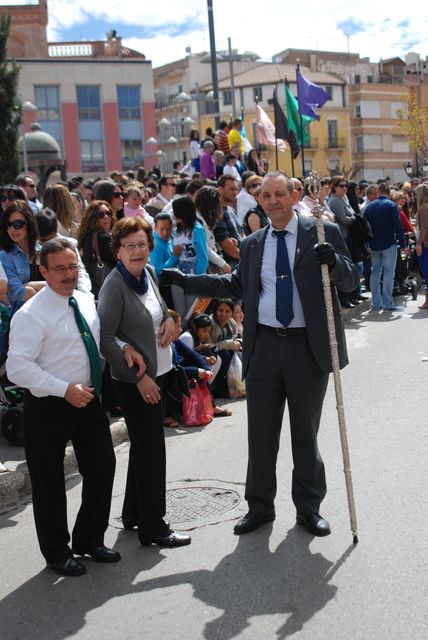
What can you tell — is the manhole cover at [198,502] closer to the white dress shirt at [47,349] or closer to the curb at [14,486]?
the curb at [14,486]

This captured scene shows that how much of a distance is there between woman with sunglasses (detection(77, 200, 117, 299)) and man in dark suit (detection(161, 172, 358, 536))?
2.79 metres

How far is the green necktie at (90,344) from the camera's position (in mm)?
5045

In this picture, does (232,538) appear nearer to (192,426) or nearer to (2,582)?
(2,582)

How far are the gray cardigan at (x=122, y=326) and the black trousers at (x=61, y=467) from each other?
0.26 meters

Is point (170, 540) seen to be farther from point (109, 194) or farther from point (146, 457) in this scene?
point (109, 194)

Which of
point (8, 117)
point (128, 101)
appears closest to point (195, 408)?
point (8, 117)

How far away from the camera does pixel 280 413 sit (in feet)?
18.4

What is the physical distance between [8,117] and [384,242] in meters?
23.9

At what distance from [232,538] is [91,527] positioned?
86 centimetres

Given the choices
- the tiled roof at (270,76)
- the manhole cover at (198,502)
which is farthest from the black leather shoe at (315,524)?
the tiled roof at (270,76)

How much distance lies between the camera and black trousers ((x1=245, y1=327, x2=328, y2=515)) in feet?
17.6

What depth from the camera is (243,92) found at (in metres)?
91.1

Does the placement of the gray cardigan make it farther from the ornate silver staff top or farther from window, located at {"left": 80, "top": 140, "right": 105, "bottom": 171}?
window, located at {"left": 80, "top": 140, "right": 105, "bottom": 171}

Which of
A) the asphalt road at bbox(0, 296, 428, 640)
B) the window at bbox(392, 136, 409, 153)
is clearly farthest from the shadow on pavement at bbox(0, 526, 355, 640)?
the window at bbox(392, 136, 409, 153)
